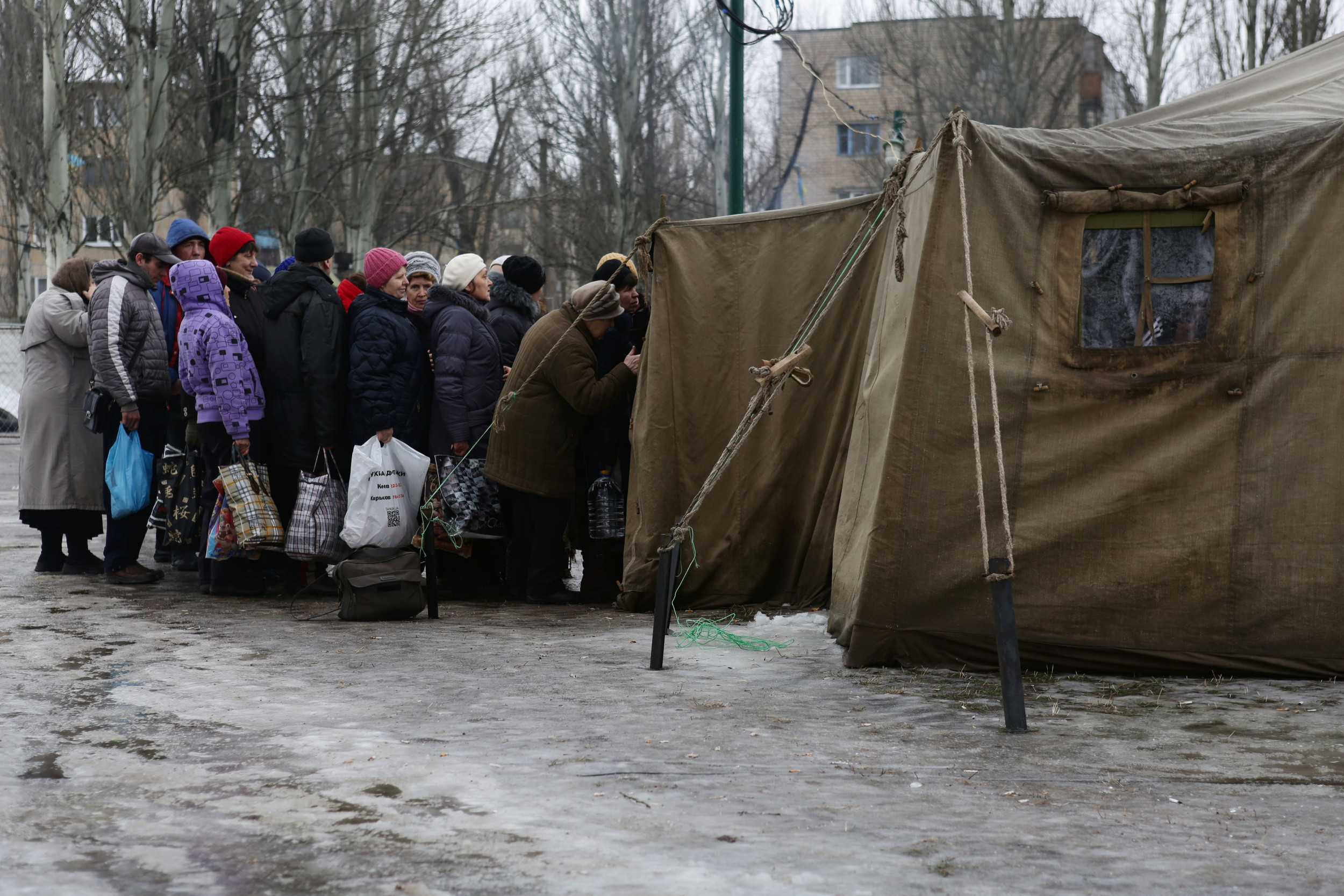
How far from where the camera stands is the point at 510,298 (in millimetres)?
8234

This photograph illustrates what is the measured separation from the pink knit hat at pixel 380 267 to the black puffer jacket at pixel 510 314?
0.61 meters

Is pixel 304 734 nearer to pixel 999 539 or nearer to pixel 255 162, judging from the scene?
pixel 999 539

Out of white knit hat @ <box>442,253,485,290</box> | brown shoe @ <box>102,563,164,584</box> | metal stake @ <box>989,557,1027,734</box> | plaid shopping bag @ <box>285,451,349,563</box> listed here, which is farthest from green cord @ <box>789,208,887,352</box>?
brown shoe @ <box>102,563,164,584</box>

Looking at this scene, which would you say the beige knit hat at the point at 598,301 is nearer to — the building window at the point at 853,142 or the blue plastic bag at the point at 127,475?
the blue plastic bag at the point at 127,475

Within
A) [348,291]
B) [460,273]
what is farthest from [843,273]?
[348,291]

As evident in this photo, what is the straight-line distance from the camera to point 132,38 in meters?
18.5

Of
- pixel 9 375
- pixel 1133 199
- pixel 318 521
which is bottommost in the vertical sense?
pixel 318 521

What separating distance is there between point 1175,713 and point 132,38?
1779cm

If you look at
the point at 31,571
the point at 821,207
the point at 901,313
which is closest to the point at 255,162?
the point at 31,571

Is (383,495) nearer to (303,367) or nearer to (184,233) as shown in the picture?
(303,367)

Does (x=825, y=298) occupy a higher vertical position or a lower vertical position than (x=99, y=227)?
lower

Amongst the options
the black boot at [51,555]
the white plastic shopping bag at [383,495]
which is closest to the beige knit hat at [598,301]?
Result: the white plastic shopping bag at [383,495]

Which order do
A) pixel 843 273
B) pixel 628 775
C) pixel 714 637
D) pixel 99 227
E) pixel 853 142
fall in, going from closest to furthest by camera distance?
pixel 628 775, pixel 714 637, pixel 843 273, pixel 99 227, pixel 853 142

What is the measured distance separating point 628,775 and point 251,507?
4.13 metres
